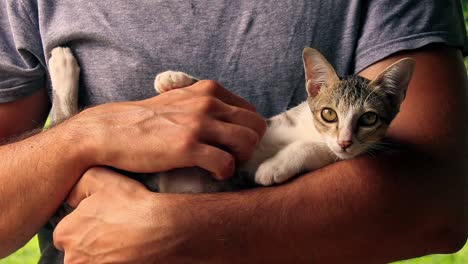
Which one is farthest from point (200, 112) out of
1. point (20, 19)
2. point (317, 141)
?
point (20, 19)

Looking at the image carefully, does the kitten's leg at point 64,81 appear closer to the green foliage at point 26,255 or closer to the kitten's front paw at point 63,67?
the kitten's front paw at point 63,67

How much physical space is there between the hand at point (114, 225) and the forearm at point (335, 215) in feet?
0.17

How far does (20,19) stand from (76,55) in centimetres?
17

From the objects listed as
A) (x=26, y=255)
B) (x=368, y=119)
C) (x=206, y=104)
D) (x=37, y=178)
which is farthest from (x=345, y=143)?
(x=26, y=255)

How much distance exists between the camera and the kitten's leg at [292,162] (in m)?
1.18

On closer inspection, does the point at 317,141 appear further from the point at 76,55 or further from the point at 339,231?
the point at 76,55

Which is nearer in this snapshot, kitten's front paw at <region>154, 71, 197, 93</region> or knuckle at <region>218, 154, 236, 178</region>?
knuckle at <region>218, 154, 236, 178</region>

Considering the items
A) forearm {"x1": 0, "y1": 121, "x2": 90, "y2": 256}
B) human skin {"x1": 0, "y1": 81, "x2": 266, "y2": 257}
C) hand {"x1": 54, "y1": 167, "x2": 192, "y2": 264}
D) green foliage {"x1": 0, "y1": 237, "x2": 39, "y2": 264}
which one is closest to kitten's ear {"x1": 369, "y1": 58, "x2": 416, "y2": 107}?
human skin {"x1": 0, "y1": 81, "x2": 266, "y2": 257}

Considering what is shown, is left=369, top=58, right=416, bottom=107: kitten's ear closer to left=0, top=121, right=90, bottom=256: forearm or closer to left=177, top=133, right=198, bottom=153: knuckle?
left=177, top=133, right=198, bottom=153: knuckle

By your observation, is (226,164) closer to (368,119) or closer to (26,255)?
(368,119)

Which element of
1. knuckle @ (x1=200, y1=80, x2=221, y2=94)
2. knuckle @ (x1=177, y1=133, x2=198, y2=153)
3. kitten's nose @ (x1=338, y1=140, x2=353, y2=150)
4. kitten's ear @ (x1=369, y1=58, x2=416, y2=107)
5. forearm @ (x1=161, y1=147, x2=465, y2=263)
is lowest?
forearm @ (x1=161, y1=147, x2=465, y2=263)

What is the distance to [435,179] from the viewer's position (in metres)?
1.12

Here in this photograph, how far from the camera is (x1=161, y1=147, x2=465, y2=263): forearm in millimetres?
1076

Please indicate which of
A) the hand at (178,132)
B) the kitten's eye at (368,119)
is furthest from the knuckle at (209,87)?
the kitten's eye at (368,119)
